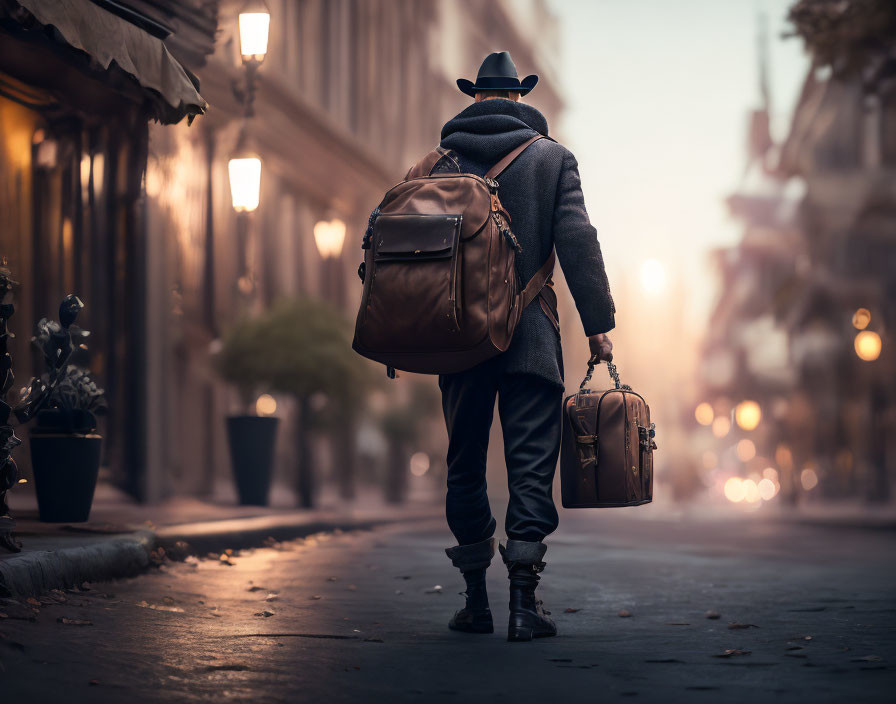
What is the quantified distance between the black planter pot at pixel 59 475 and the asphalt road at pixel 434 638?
31.2 inches

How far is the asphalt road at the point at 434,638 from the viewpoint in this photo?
418cm

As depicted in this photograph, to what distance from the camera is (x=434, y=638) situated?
17.6 feet

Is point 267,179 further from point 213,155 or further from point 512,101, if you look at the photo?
point 512,101

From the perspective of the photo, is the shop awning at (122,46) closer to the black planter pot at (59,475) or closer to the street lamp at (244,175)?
the black planter pot at (59,475)

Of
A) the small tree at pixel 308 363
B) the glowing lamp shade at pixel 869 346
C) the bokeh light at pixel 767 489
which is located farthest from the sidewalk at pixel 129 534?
the bokeh light at pixel 767 489

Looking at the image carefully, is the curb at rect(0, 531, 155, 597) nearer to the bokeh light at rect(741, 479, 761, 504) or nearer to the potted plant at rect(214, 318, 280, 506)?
the potted plant at rect(214, 318, 280, 506)

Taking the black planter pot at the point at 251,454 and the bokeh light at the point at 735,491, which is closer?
the black planter pot at the point at 251,454

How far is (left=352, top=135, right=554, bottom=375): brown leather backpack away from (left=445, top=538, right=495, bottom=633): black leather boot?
71cm

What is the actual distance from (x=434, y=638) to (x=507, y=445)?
75 centimetres

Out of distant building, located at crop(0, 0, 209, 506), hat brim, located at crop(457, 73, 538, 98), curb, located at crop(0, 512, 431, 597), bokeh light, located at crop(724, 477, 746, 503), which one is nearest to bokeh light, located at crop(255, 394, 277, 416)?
distant building, located at crop(0, 0, 209, 506)

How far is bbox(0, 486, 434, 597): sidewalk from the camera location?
596cm

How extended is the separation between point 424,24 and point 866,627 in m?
28.5

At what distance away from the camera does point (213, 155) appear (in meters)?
18.0

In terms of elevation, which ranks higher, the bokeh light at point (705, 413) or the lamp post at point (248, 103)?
the lamp post at point (248, 103)
